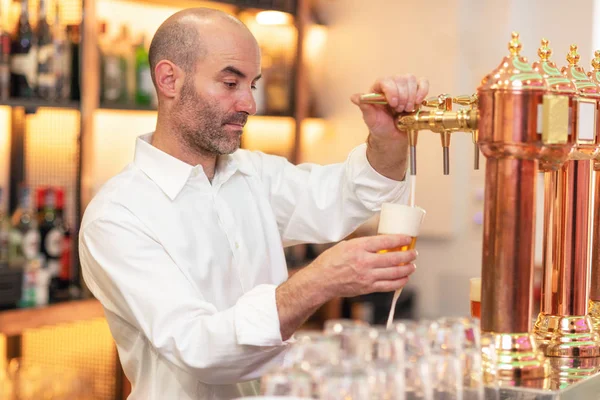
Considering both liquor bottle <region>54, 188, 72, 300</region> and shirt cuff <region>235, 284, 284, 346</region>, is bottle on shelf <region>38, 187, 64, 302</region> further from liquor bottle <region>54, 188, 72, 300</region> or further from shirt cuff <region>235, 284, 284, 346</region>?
shirt cuff <region>235, 284, 284, 346</region>

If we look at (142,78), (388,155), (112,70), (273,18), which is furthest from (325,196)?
(273,18)

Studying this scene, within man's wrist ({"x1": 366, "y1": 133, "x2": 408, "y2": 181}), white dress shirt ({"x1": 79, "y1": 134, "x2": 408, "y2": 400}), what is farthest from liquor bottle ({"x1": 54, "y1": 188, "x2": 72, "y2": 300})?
man's wrist ({"x1": 366, "y1": 133, "x2": 408, "y2": 181})

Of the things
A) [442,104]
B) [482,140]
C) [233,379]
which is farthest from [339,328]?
[233,379]

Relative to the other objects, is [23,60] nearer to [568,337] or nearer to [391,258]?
[391,258]

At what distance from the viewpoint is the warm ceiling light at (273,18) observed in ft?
13.9

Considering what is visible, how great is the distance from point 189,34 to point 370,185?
0.55 metres

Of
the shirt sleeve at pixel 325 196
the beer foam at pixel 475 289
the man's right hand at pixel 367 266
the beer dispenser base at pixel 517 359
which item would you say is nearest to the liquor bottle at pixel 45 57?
the shirt sleeve at pixel 325 196

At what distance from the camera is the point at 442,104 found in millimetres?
1325

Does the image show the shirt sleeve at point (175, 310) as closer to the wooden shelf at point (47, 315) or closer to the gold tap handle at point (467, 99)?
the gold tap handle at point (467, 99)

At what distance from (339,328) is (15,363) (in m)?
2.32

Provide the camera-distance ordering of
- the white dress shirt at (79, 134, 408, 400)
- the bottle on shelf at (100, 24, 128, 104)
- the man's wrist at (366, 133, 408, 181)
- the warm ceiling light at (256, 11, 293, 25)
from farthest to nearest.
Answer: the warm ceiling light at (256, 11, 293, 25)
the bottle on shelf at (100, 24, 128, 104)
the man's wrist at (366, 133, 408, 181)
the white dress shirt at (79, 134, 408, 400)

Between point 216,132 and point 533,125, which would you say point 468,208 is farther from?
point 533,125

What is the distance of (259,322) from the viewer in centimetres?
144

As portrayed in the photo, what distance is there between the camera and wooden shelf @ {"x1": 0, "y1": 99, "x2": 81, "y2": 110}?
2928mm
